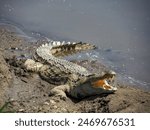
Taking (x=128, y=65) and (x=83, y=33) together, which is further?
(x=83, y=33)

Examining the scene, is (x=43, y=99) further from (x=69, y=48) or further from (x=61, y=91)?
(x=69, y=48)

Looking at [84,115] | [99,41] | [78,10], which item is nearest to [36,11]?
[78,10]

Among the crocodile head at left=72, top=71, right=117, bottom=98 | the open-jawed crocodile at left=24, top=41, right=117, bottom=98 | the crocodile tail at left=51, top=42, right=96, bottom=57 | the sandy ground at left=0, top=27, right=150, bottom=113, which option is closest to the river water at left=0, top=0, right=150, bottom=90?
the crocodile tail at left=51, top=42, right=96, bottom=57

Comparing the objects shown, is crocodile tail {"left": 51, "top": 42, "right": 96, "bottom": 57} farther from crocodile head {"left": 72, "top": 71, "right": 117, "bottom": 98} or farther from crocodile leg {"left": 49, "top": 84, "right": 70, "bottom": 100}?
crocodile head {"left": 72, "top": 71, "right": 117, "bottom": 98}

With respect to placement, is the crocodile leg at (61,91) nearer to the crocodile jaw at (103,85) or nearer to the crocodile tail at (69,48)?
the crocodile jaw at (103,85)

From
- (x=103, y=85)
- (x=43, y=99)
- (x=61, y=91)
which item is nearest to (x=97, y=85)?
(x=103, y=85)

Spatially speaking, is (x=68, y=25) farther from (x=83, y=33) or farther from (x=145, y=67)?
(x=145, y=67)
